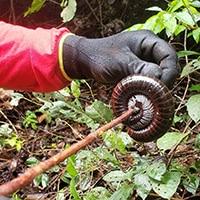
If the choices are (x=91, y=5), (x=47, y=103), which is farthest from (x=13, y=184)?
(x=91, y=5)

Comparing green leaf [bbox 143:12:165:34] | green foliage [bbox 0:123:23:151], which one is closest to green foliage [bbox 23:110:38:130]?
green foliage [bbox 0:123:23:151]

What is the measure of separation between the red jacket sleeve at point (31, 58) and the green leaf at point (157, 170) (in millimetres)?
308

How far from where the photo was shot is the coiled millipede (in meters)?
1.15

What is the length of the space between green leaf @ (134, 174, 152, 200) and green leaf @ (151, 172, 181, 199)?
0.01 metres

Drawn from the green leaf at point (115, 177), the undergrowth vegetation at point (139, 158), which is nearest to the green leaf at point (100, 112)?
the undergrowth vegetation at point (139, 158)

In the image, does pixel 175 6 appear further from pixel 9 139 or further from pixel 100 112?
pixel 9 139

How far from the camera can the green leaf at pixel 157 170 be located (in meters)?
1.37

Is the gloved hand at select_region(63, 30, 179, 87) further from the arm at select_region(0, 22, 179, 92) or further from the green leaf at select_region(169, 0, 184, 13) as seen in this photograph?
the green leaf at select_region(169, 0, 184, 13)

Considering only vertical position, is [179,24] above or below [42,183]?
above

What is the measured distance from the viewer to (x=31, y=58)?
1.38 meters

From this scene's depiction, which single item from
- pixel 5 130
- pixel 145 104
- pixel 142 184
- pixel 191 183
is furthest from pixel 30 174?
pixel 5 130

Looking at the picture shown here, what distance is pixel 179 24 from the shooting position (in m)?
1.65

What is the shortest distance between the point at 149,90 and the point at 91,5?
1875 mm

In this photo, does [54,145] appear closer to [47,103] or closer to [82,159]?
[47,103]
